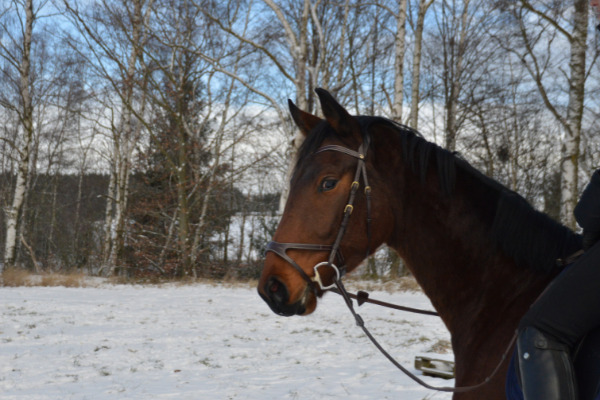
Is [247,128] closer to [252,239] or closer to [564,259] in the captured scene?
[252,239]

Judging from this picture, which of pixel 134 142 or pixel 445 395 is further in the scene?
→ pixel 134 142

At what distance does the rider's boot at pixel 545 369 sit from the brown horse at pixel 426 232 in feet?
1.07

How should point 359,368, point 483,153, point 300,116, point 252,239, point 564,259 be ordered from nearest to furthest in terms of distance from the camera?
point 564,259, point 300,116, point 359,368, point 483,153, point 252,239

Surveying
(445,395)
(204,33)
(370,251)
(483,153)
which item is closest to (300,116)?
(370,251)

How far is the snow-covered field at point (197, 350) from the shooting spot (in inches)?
206

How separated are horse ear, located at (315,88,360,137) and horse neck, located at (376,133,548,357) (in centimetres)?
27

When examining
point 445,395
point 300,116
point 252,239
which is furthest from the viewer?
point 252,239

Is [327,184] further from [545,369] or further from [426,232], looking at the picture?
[545,369]

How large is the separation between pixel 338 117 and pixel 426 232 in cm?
69

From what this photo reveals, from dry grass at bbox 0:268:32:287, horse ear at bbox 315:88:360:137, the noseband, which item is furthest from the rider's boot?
dry grass at bbox 0:268:32:287

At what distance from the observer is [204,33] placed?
51.6 feet

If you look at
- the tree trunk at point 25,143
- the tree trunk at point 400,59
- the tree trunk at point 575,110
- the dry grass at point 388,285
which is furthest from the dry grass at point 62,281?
the tree trunk at point 575,110

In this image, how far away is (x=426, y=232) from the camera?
2215 mm

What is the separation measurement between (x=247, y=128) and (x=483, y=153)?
40.5ft
